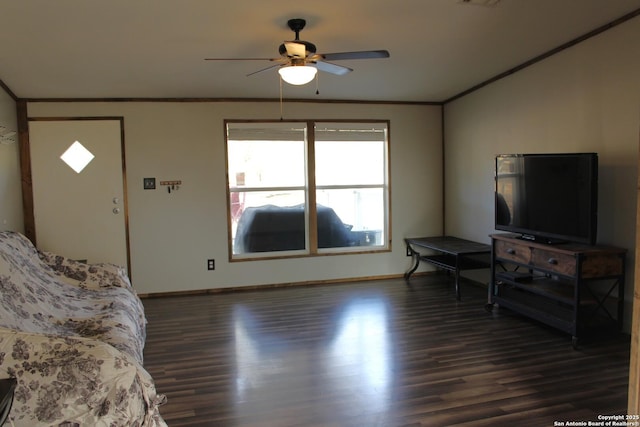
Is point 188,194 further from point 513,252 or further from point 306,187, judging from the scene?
point 513,252

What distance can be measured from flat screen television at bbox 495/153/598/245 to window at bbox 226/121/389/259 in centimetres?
183

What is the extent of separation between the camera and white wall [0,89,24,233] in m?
4.26

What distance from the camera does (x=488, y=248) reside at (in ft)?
16.2

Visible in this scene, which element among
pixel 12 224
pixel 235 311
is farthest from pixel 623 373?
pixel 12 224

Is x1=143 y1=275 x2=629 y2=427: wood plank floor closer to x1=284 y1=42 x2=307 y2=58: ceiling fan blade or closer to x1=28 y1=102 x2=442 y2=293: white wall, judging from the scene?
x1=28 y1=102 x2=442 y2=293: white wall

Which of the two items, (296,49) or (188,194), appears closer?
(296,49)

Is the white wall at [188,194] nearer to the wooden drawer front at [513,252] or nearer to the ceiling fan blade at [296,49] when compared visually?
the wooden drawer front at [513,252]

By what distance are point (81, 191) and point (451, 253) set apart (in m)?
4.09

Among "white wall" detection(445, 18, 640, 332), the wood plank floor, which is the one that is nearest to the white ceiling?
"white wall" detection(445, 18, 640, 332)

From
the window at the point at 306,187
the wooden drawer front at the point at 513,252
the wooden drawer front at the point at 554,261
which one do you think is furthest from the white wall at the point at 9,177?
the wooden drawer front at the point at 554,261

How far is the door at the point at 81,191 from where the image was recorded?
4855 mm

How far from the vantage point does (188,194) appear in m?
5.20

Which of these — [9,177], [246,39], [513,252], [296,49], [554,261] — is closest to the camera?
[296,49]

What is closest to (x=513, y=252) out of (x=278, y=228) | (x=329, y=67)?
(x=329, y=67)
